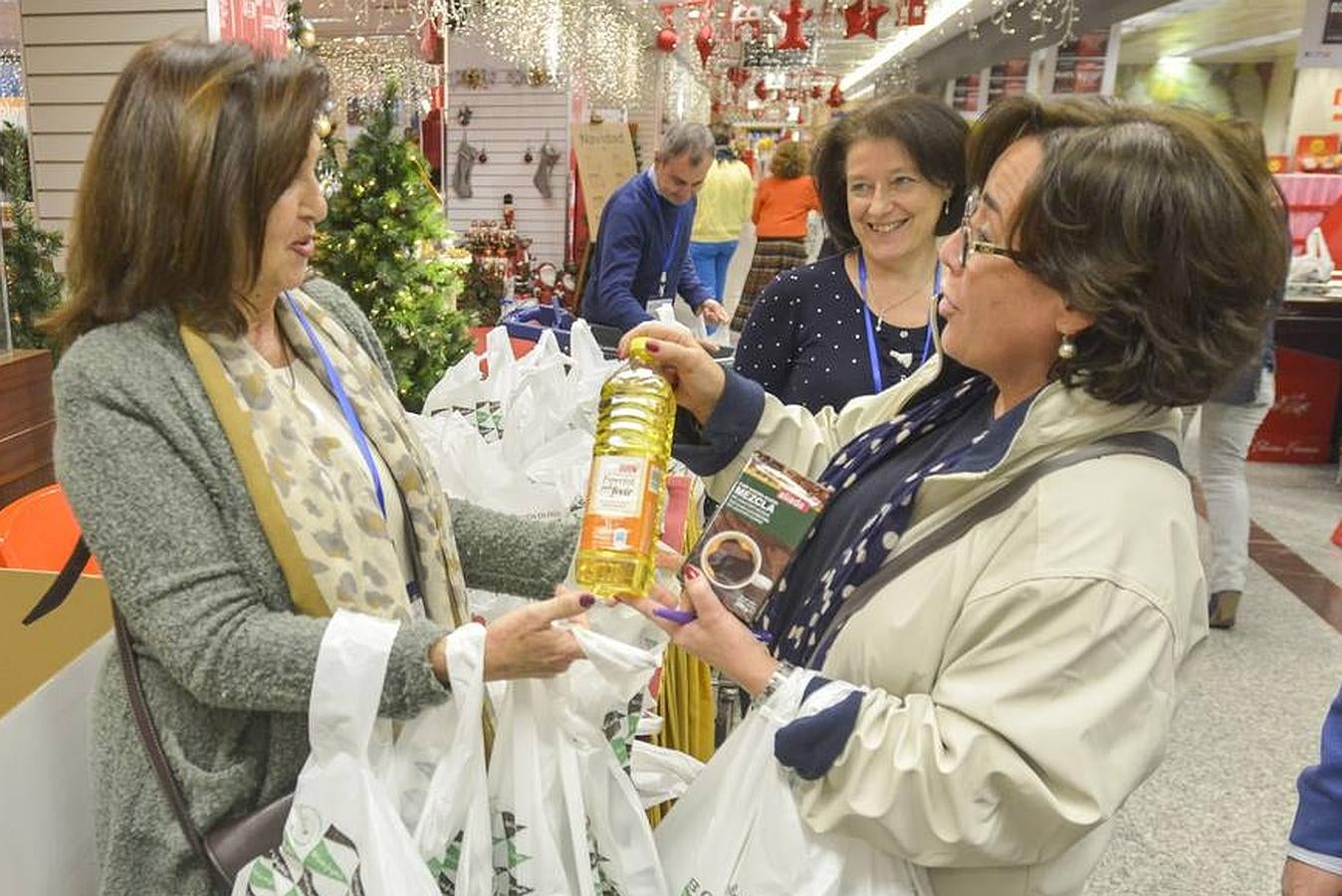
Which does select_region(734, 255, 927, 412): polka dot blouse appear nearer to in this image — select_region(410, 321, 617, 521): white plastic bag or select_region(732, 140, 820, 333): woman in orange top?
select_region(410, 321, 617, 521): white plastic bag

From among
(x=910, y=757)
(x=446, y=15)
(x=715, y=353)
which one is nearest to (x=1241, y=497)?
(x=715, y=353)

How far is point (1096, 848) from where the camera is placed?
1.16 meters

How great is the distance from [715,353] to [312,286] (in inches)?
63.7

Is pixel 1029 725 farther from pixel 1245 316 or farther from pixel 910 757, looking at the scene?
pixel 1245 316

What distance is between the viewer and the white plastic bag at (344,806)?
115 cm

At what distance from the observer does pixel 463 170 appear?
1008cm

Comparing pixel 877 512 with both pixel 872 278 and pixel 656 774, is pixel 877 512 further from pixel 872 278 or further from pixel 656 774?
pixel 872 278

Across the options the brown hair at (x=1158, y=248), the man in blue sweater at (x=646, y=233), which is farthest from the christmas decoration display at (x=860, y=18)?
the brown hair at (x=1158, y=248)

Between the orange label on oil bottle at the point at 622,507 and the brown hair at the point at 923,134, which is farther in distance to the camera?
the brown hair at the point at 923,134

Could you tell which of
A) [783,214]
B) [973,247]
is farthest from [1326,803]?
[783,214]

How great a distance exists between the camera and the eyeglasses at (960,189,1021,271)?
117cm

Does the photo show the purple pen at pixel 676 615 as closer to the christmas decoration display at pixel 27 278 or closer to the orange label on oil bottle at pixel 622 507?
the orange label on oil bottle at pixel 622 507

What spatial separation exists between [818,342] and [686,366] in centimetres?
88

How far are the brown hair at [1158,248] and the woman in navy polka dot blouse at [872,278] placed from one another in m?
1.18
